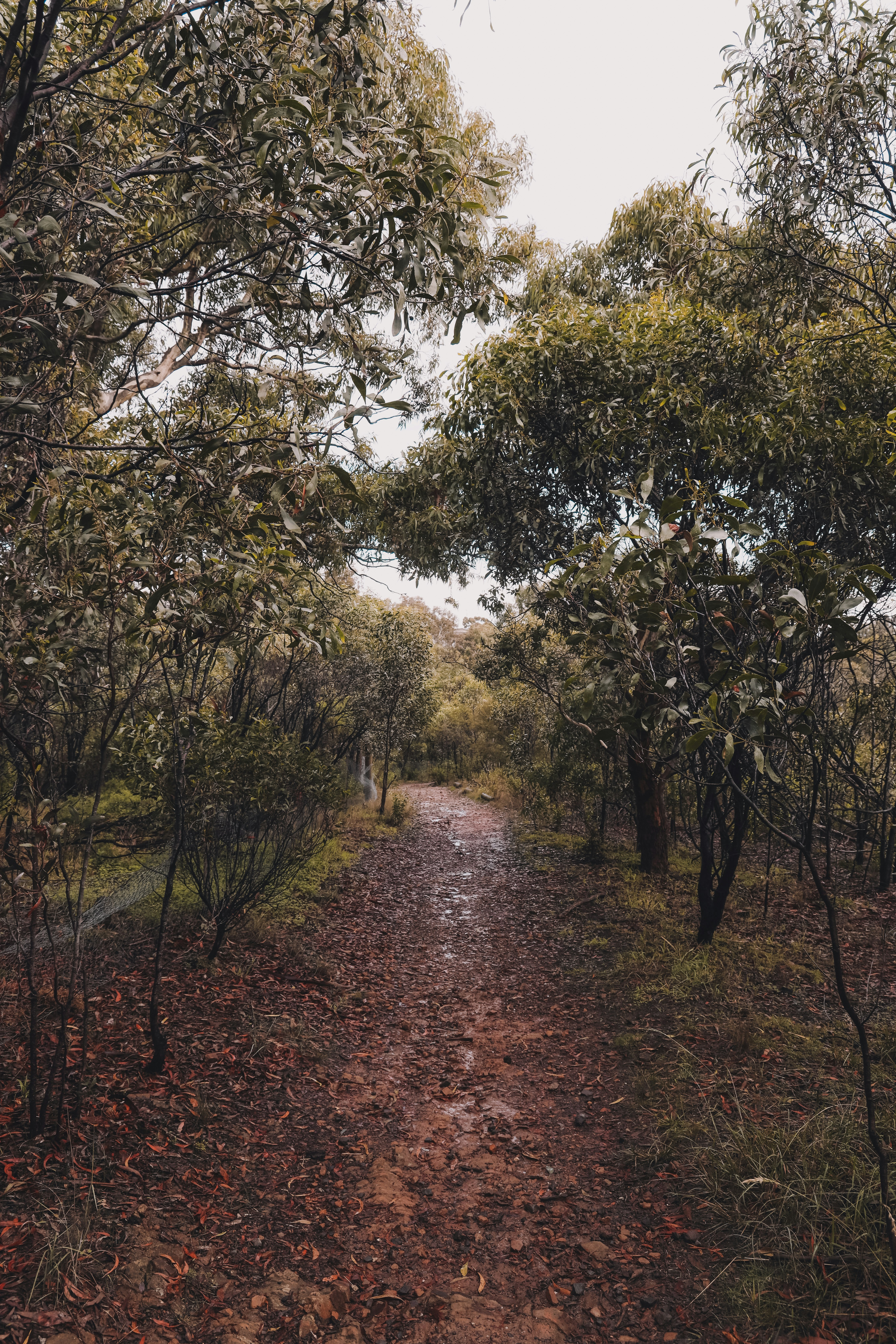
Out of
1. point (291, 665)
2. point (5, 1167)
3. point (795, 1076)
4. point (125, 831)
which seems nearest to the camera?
point (5, 1167)

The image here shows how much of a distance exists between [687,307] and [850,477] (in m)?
1.99

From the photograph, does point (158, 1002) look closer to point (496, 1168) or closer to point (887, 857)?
point (496, 1168)

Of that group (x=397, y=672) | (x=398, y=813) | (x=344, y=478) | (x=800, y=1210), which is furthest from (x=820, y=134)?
(x=398, y=813)

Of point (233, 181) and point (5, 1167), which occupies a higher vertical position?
point (233, 181)

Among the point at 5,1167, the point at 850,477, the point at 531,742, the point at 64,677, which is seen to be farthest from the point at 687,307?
the point at 531,742

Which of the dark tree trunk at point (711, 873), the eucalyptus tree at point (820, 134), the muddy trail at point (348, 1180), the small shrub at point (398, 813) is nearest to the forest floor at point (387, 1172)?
the muddy trail at point (348, 1180)

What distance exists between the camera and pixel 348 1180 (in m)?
3.53

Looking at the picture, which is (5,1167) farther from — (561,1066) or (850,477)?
(850,477)

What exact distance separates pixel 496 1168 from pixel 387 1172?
0.61 m

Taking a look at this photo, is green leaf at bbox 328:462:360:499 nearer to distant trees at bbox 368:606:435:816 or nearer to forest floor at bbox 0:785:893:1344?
forest floor at bbox 0:785:893:1344

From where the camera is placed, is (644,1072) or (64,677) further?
(644,1072)

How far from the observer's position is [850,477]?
5402mm

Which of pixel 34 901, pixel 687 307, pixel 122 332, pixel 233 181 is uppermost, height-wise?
pixel 687 307

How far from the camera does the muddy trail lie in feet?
8.57
